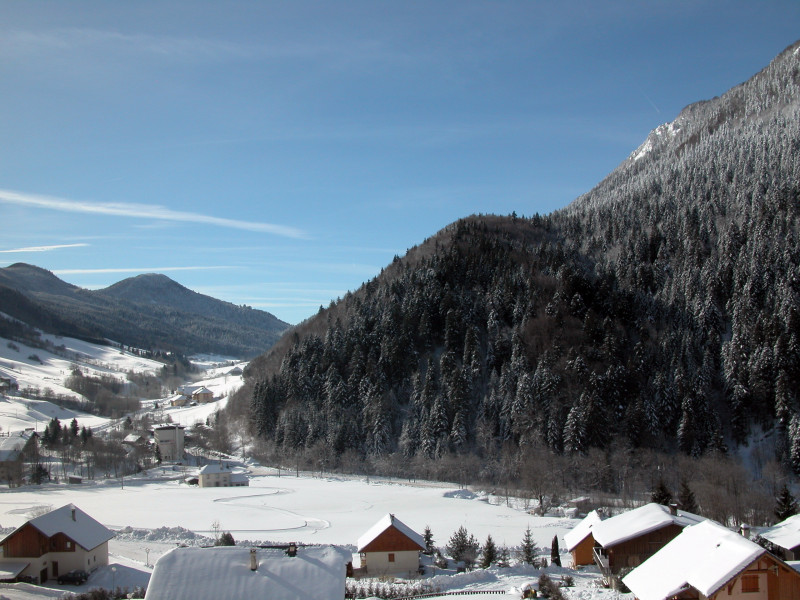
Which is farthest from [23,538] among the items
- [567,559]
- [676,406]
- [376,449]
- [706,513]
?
[676,406]

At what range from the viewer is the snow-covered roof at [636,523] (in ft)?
109

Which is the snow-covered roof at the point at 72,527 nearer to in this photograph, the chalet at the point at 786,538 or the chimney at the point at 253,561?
the chimney at the point at 253,561

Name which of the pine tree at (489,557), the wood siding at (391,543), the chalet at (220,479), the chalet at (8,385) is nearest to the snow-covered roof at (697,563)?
the pine tree at (489,557)

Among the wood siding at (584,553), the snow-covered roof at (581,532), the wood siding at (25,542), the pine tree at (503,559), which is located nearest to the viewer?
the pine tree at (503,559)

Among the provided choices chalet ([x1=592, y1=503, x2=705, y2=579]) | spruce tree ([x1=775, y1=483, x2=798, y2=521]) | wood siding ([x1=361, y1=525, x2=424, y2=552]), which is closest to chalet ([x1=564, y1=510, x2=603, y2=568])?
chalet ([x1=592, y1=503, x2=705, y2=579])

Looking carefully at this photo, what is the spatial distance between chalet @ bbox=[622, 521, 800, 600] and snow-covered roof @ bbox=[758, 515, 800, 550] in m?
14.9

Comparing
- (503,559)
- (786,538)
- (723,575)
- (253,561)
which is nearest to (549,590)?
(723,575)

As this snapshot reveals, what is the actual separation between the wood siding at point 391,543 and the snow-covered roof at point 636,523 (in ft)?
34.2

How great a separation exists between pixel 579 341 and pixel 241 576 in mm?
76501

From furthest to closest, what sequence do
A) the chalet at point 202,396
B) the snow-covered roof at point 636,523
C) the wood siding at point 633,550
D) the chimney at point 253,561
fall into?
the chalet at point 202,396 → the wood siding at point 633,550 → the snow-covered roof at point 636,523 → the chimney at point 253,561

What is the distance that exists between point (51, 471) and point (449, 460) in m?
62.4

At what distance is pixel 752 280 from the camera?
9006 centimetres

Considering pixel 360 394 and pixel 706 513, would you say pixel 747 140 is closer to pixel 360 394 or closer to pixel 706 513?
pixel 360 394

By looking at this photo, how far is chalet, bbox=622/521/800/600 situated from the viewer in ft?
71.6
